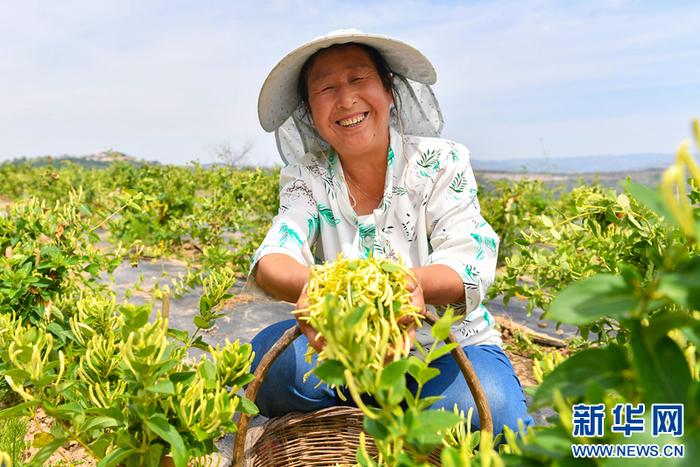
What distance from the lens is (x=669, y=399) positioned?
0.42m

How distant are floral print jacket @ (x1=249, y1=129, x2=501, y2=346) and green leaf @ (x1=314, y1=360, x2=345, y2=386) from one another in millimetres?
926

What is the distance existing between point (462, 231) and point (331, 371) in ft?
3.21

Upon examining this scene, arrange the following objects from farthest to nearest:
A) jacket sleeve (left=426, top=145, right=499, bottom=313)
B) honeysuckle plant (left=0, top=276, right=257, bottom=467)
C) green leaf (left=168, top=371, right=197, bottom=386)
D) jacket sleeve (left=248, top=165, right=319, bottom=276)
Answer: jacket sleeve (left=248, top=165, right=319, bottom=276) → jacket sleeve (left=426, top=145, right=499, bottom=313) → green leaf (left=168, top=371, right=197, bottom=386) → honeysuckle plant (left=0, top=276, right=257, bottom=467)

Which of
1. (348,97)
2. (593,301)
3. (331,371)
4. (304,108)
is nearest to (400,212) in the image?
(348,97)

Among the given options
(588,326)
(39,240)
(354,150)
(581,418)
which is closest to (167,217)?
(39,240)

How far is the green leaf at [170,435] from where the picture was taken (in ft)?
2.47

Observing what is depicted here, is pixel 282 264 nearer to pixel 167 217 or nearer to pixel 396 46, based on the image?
pixel 396 46

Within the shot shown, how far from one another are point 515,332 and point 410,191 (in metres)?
1.35

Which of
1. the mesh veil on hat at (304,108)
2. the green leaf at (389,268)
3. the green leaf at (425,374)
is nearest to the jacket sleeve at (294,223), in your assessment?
the mesh veil on hat at (304,108)

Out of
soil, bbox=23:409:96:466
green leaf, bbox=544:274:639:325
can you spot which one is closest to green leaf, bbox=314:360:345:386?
green leaf, bbox=544:274:639:325

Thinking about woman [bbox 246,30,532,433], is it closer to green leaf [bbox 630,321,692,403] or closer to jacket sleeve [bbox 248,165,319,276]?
jacket sleeve [bbox 248,165,319,276]

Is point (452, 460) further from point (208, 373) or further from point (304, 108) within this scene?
point (304, 108)

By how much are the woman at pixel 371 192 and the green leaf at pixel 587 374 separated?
89cm

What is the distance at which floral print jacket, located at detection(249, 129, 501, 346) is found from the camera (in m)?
1.57
